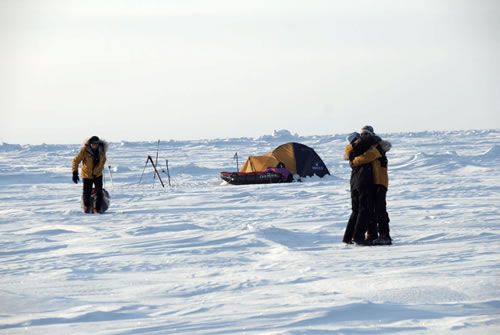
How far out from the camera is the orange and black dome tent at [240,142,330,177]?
2097cm

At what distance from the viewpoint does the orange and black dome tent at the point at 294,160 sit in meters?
21.0

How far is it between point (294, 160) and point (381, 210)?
1316 centimetres

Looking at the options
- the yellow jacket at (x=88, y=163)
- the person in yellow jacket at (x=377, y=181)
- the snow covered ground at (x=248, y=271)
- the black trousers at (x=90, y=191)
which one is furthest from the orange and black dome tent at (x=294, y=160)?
the person in yellow jacket at (x=377, y=181)

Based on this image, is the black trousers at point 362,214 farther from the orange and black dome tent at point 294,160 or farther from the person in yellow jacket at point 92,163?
the orange and black dome tent at point 294,160

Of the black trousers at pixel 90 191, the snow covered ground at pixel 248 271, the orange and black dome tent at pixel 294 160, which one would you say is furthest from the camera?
the orange and black dome tent at pixel 294 160

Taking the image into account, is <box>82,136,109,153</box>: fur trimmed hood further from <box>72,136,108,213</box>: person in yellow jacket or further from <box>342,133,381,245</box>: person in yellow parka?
<box>342,133,381,245</box>: person in yellow parka

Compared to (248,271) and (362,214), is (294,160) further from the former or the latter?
(248,271)

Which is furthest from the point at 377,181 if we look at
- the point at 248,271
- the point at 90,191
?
the point at 90,191

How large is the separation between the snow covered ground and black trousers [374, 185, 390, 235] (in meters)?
0.23

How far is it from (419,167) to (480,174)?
15.9ft

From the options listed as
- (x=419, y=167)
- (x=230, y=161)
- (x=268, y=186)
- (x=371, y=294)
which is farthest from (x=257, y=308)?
(x=230, y=161)

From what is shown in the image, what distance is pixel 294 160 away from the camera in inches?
838

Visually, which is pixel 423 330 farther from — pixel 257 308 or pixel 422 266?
pixel 422 266

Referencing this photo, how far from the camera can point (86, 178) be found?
12.5 metres
